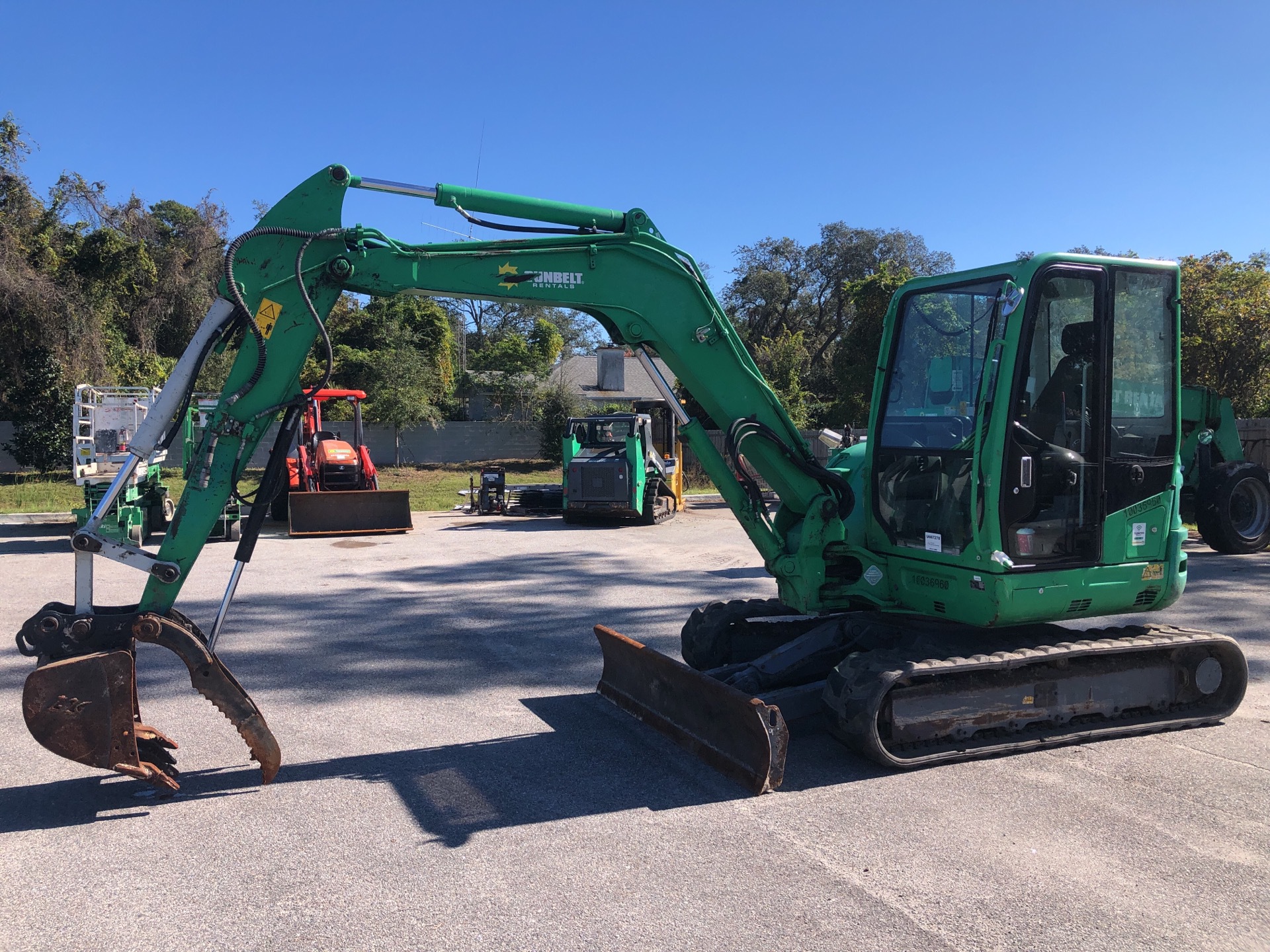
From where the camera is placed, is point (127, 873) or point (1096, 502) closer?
point (127, 873)

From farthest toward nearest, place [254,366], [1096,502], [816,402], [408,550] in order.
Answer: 1. [816,402]
2. [408,550]
3. [1096,502]
4. [254,366]

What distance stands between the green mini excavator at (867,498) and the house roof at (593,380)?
33.8 meters

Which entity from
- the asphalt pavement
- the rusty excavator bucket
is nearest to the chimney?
the asphalt pavement

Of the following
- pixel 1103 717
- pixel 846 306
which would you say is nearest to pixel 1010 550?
pixel 1103 717

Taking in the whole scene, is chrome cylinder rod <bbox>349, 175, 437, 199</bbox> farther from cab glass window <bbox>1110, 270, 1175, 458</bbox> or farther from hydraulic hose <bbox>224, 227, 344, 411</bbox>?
cab glass window <bbox>1110, 270, 1175, 458</bbox>

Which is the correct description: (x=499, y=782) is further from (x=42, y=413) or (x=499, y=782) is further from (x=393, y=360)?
(x=393, y=360)

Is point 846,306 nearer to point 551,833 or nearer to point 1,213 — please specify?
point 1,213

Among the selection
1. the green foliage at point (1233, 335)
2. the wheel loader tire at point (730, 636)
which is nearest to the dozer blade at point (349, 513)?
the wheel loader tire at point (730, 636)

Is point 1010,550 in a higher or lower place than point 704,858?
higher

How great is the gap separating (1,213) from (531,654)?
25.4 metres

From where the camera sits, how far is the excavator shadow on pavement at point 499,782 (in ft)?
15.8

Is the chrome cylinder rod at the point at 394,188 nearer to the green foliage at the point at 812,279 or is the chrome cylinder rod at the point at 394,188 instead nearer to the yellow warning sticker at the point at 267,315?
the yellow warning sticker at the point at 267,315

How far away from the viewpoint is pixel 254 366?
5129 mm

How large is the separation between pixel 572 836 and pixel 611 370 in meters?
40.9
